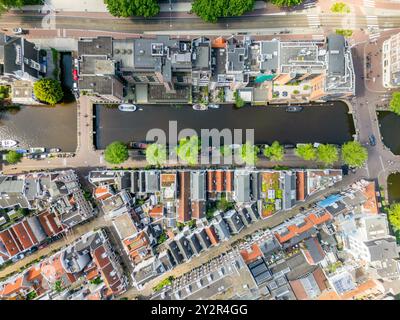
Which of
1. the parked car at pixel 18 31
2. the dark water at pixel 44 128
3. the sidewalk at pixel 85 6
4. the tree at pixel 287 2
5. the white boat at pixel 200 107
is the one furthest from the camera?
the dark water at pixel 44 128

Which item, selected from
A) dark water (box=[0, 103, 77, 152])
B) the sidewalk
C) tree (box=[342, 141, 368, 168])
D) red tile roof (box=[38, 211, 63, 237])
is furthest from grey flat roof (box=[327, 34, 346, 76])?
red tile roof (box=[38, 211, 63, 237])

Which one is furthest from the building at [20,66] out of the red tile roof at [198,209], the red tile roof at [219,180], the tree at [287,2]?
the tree at [287,2]

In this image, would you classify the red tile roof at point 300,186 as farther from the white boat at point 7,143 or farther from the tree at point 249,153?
the white boat at point 7,143

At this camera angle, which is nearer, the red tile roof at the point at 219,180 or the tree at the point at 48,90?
the tree at the point at 48,90

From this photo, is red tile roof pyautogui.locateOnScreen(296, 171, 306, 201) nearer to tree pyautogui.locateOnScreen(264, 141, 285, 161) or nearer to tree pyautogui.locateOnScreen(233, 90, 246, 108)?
tree pyautogui.locateOnScreen(264, 141, 285, 161)

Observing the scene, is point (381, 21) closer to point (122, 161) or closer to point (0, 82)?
point (122, 161)

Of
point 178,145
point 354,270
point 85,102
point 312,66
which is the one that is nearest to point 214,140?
point 178,145
